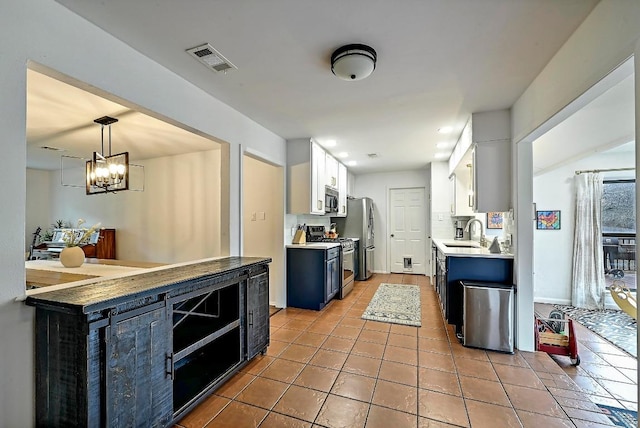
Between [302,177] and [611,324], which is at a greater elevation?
[302,177]

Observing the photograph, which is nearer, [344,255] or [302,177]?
[302,177]

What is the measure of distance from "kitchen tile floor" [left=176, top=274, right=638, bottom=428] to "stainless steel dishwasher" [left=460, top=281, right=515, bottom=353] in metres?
0.12

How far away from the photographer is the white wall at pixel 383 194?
21.7ft

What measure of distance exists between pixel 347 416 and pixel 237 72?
2.56m

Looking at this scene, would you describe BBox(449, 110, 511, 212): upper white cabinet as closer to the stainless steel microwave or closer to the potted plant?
the stainless steel microwave

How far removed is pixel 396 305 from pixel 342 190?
8.08ft

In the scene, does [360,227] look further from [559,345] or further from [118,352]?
[118,352]

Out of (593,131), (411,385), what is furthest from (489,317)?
(593,131)

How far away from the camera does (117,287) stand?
1.61m

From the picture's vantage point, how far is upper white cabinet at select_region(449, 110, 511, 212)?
3061mm

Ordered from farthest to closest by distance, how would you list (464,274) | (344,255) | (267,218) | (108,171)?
1. (344,255)
2. (267,218)
3. (108,171)
4. (464,274)

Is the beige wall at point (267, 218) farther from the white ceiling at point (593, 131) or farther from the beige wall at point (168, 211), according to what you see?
the white ceiling at point (593, 131)

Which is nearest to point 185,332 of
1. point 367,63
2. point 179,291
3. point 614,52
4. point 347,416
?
point 179,291

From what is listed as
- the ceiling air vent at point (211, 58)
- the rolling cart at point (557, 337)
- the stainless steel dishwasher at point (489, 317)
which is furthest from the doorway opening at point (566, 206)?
the ceiling air vent at point (211, 58)
